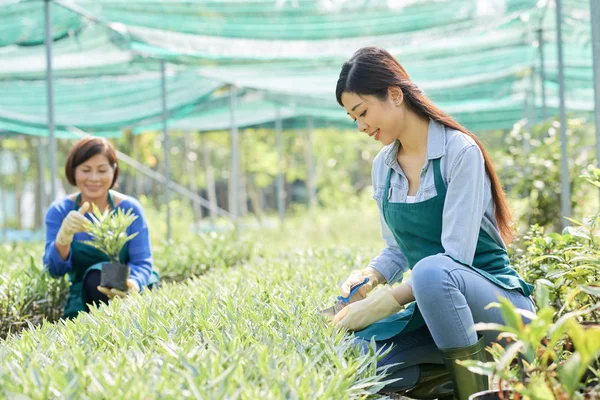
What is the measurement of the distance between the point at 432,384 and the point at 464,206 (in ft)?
2.01

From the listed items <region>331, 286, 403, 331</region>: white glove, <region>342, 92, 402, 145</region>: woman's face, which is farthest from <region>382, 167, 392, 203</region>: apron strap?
<region>331, 286, 403, 331</region>: white glove

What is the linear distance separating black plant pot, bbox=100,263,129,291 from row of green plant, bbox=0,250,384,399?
1.65ft

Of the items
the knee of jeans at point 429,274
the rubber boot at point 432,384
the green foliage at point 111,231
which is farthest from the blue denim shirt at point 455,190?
the green foliage at point 111,231

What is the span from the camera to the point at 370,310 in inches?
84.8

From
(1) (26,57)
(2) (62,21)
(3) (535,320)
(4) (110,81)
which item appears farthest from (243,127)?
(3) (535,320)

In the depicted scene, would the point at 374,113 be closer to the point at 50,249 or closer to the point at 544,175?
the point at 50,249

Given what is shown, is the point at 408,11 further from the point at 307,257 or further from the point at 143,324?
the point at 143,324

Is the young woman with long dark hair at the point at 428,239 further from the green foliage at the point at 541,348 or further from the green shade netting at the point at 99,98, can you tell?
the green shade netting at the point at 99,98

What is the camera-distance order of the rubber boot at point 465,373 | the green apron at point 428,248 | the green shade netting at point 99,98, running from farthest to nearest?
1. the green shade netting at point 99,98
2. the green apron at point 428,248
3. the rubber boot at point 465,373

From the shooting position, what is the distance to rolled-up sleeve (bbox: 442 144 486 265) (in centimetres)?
214

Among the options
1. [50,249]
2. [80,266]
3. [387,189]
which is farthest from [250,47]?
[387,189]

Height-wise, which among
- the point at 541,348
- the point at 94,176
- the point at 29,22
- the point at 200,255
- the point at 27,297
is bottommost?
the point at 200,255

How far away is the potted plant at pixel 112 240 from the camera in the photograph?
317cm

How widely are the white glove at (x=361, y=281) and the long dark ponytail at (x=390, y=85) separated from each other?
1.48 feet
